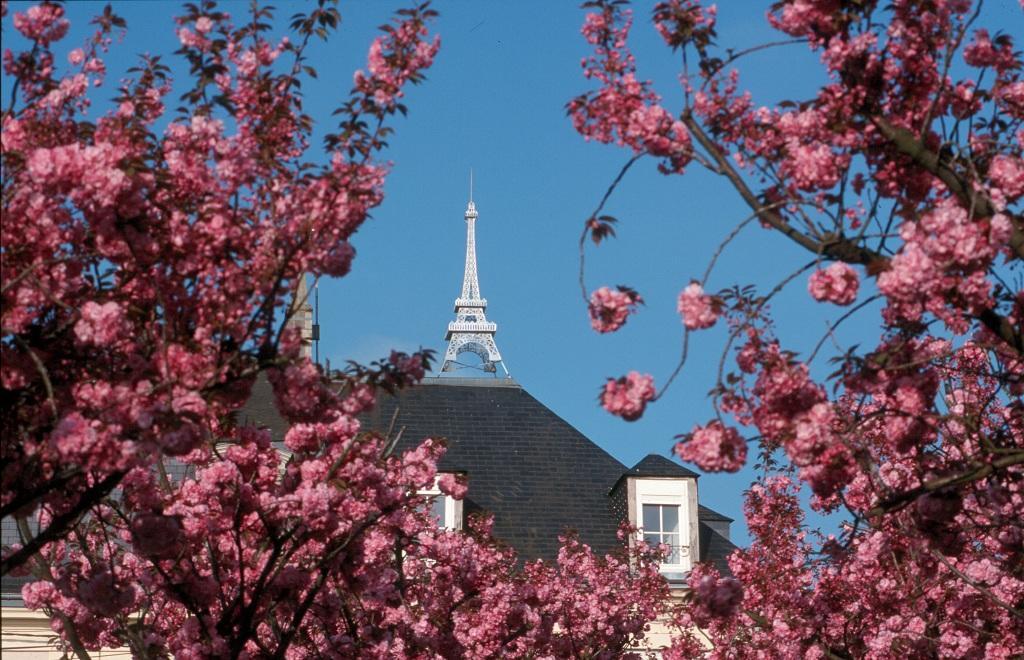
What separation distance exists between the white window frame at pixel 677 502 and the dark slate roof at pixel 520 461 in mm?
167

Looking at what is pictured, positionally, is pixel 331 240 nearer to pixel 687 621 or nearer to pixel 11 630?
pixel 687 621

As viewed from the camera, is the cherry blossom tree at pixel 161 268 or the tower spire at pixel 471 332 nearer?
the cherry blossom tree at pixel 161 268

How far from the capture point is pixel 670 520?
24656 millimetres

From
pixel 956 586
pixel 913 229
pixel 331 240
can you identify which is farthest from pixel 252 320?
pixel 956 586

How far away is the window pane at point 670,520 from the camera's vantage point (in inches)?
969

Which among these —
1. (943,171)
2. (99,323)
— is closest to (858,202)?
(943,171)

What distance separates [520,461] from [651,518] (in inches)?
93.3

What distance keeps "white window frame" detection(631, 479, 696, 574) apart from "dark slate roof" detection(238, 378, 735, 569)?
0.55ft

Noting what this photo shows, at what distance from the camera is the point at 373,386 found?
8.56 meters

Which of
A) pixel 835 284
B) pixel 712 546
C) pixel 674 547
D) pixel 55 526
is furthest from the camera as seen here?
pixel 712 546

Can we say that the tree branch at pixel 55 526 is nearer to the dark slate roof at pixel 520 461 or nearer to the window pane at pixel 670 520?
the dark slate roof at pixel 520 461

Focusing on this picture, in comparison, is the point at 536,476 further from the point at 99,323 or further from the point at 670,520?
the point at 99,323

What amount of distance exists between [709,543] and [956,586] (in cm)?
1287

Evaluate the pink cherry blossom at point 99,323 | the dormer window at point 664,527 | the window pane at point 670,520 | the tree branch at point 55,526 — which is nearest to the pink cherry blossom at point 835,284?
the pink cherry blossom at point 99,323
